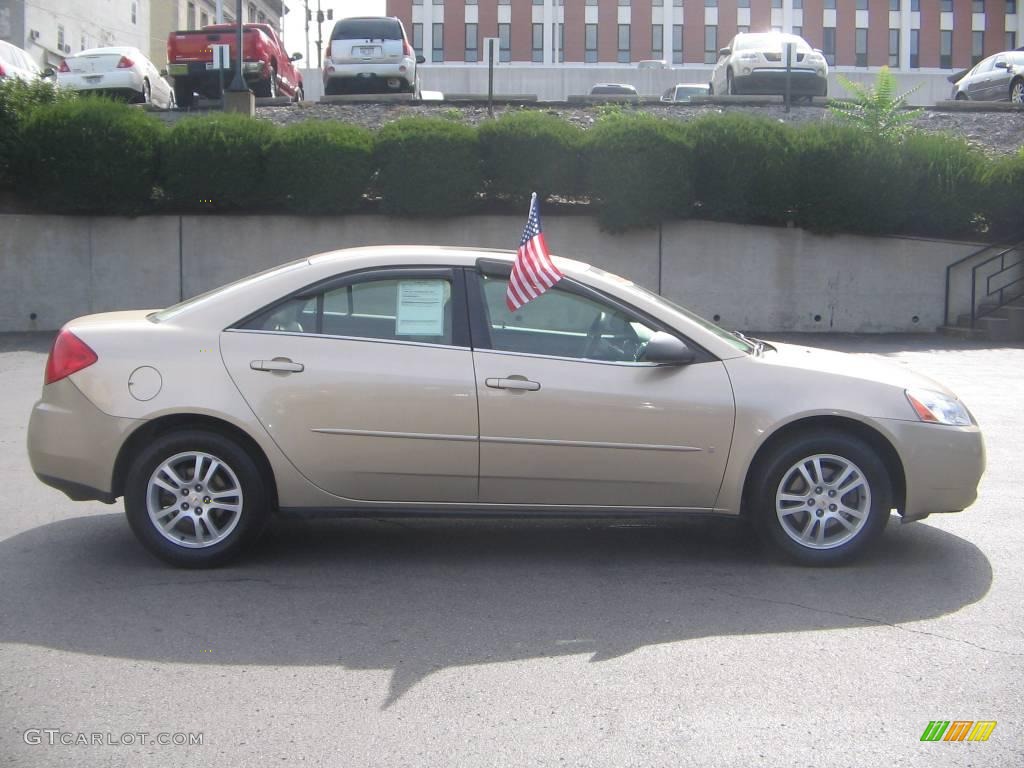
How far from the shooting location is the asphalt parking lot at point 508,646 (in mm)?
3939

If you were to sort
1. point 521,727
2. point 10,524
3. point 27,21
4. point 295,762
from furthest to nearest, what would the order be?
1. point 27,21
2. point 10,524
3. point 521,727
4. point 295,762

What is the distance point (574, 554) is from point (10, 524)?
3.37 m

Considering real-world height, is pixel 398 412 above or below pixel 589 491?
above

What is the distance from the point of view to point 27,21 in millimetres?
42281

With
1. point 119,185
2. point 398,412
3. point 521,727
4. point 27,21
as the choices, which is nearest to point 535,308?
point 398,412

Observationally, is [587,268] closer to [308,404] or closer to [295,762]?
[308,404]

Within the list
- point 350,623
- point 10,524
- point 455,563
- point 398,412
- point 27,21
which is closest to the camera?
point 350,623

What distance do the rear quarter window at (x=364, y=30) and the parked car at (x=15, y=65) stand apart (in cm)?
670

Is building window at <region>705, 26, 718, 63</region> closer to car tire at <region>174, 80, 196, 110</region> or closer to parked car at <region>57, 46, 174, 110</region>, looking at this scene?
car tire at <region>174, 80, 196, 110</region>

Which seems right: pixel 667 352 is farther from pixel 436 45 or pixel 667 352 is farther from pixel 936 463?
pixel 436 45

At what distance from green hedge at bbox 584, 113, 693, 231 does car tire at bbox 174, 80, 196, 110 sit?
11.8m

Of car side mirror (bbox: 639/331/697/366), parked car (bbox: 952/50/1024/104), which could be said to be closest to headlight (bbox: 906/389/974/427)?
car side mirror (bbox: 639/331/697/366)

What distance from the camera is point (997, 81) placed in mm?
27875

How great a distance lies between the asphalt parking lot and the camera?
3.94 metres
